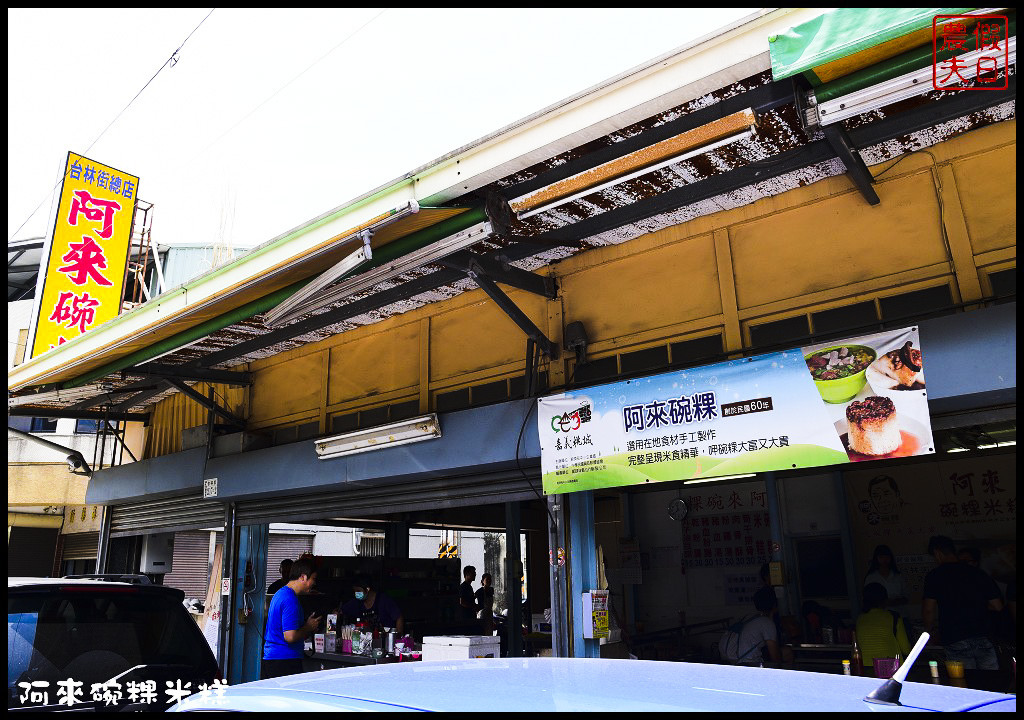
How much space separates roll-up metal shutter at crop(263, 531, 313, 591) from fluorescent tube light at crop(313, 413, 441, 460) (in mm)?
13499

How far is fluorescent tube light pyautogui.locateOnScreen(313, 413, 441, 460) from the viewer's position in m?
7.46

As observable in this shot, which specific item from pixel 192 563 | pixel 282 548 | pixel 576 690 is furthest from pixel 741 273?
pixel 282 548

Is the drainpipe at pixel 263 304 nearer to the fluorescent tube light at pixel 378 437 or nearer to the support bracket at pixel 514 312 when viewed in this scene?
the support bracket at pixel 514 312

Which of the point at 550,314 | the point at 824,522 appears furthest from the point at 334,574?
the point at 824,522

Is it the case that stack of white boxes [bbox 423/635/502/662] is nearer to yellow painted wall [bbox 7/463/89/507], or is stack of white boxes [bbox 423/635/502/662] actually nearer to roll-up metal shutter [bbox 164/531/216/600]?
roll-up metal shutter [bbox 164/531/216/600]

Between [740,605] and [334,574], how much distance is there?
6.66 metres

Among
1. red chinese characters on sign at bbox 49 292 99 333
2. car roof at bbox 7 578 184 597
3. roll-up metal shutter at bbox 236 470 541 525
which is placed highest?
red chinese characters on sign at bbox 49 292 99 333

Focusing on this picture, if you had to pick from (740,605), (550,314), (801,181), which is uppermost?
(801,181)

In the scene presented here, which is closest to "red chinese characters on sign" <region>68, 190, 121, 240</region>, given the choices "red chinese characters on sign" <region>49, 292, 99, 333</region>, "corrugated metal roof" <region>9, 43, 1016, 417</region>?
"red chinese characters on sign" <region>49, 292, 99, 333</region>

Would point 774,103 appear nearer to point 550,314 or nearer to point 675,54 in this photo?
point 675,54

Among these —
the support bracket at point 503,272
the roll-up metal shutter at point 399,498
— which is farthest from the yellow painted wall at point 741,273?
the roll-up metal shutter at point 399,498

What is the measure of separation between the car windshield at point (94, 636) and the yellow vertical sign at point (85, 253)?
6938 mm

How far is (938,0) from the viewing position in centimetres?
330

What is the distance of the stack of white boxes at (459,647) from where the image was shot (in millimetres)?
7078
